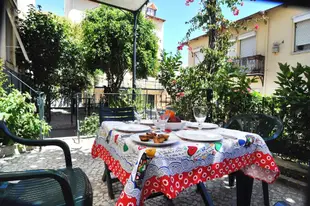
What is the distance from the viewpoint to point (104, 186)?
2.27 m

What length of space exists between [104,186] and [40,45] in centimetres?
Answer: 586

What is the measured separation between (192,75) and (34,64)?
207 inches

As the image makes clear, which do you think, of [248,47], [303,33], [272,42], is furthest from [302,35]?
[248,47]

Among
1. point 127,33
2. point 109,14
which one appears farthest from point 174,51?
point 109,14

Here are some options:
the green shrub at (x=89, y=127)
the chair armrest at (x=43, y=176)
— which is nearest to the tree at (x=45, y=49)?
the green shrub at (x=89, y=127)

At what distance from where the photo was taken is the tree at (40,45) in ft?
21.1

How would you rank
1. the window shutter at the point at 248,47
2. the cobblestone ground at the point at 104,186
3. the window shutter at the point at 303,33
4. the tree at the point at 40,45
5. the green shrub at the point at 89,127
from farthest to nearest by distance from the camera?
the window shutter at the point at 248,47 < the window shutter at the point at 303,33 < the tree at the point at 40,45 < the green shrub at the point at 89,127 < the cobblestone ground at the point at 104,186

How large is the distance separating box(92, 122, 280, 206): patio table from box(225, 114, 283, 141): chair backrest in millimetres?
575

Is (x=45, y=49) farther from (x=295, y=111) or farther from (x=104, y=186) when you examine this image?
(x=295, y=111)

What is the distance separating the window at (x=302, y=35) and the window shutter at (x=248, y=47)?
1922 mm

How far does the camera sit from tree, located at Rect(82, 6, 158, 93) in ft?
27.2

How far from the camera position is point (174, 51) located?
4551 mm

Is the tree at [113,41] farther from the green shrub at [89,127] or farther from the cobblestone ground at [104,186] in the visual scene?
the cobblestone ground at [104,186]

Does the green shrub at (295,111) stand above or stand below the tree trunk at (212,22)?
below
